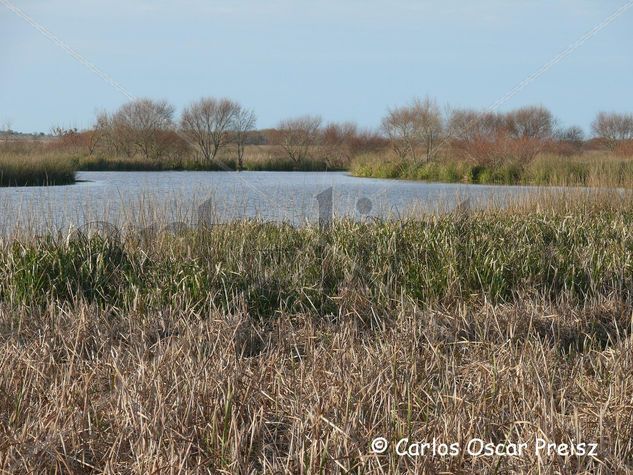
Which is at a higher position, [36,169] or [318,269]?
[36,169]

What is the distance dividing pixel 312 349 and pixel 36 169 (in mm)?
15264

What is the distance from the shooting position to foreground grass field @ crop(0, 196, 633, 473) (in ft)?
8.22

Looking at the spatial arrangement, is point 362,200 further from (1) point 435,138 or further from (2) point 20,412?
(1) point 435,138

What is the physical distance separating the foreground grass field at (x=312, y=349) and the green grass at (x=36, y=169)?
11.8 m

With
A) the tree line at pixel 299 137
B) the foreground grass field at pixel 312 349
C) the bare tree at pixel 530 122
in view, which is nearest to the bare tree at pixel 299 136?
the tree line at pixel 299 137

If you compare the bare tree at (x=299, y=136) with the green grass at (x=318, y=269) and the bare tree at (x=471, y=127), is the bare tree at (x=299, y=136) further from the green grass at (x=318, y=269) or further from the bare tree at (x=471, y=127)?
the green grass at (x=318, y=269)

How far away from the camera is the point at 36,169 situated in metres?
17.2

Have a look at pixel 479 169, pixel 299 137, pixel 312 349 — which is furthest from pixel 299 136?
pixel 312 349

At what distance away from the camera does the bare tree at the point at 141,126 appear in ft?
46.1

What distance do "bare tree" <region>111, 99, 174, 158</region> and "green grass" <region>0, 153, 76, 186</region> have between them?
68.8 inches

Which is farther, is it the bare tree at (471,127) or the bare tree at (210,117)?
the bare tree at (471,127)

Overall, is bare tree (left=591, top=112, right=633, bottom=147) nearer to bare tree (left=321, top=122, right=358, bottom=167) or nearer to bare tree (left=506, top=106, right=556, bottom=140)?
bare tree (left=506, top=106, right=556, bottom=140)

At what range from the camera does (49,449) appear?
2.48 metres

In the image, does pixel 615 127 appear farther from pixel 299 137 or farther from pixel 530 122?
pixel 299 137
